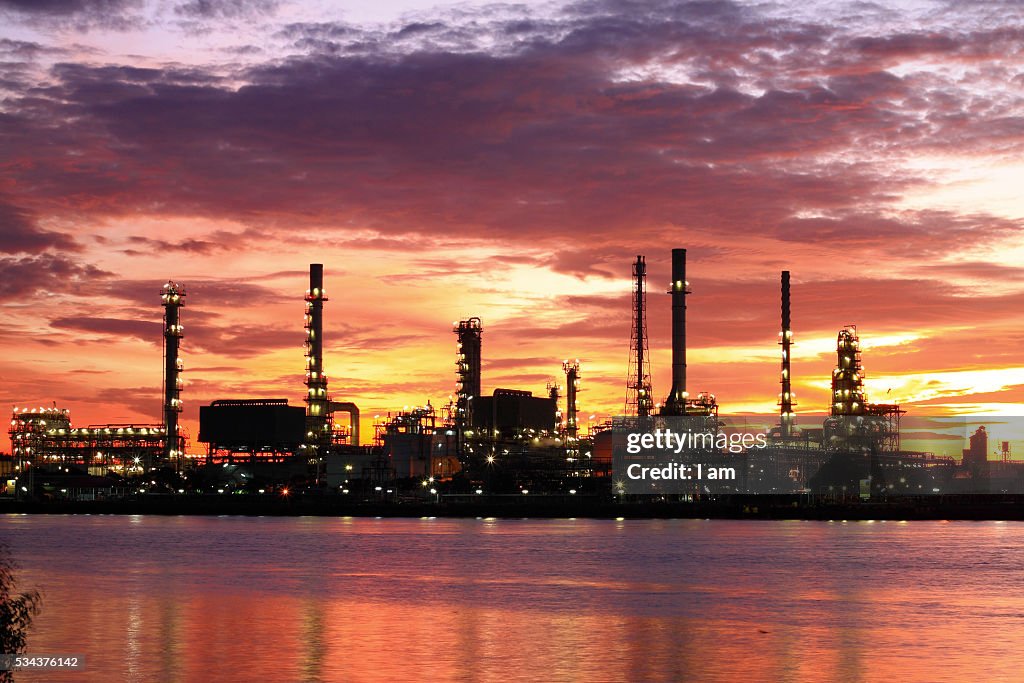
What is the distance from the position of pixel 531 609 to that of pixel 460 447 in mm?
102788

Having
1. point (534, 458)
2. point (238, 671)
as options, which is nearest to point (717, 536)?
point (534, 458)

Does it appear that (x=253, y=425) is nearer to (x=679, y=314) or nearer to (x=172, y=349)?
(x=172, y=349)

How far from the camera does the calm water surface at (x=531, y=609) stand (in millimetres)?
36188

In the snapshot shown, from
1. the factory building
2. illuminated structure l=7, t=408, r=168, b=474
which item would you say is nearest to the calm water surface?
the factory building

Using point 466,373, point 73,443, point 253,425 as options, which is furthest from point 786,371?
point 73,443

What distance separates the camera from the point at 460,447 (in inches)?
6073

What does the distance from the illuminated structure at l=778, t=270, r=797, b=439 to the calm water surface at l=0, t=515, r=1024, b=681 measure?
42251 mm

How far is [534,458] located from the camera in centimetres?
14900

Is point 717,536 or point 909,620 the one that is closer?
point 909,620

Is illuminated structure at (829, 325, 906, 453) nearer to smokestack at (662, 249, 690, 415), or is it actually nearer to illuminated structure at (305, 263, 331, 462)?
smokestack at (662, 249, 690, 415)

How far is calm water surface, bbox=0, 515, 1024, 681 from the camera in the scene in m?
36.2

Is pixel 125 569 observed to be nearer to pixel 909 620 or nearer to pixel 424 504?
pixel 909 620

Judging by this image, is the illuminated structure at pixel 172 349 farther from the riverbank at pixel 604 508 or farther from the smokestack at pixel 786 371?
the smokestack at pixel 786 371

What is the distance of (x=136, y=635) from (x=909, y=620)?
87.4 ft
